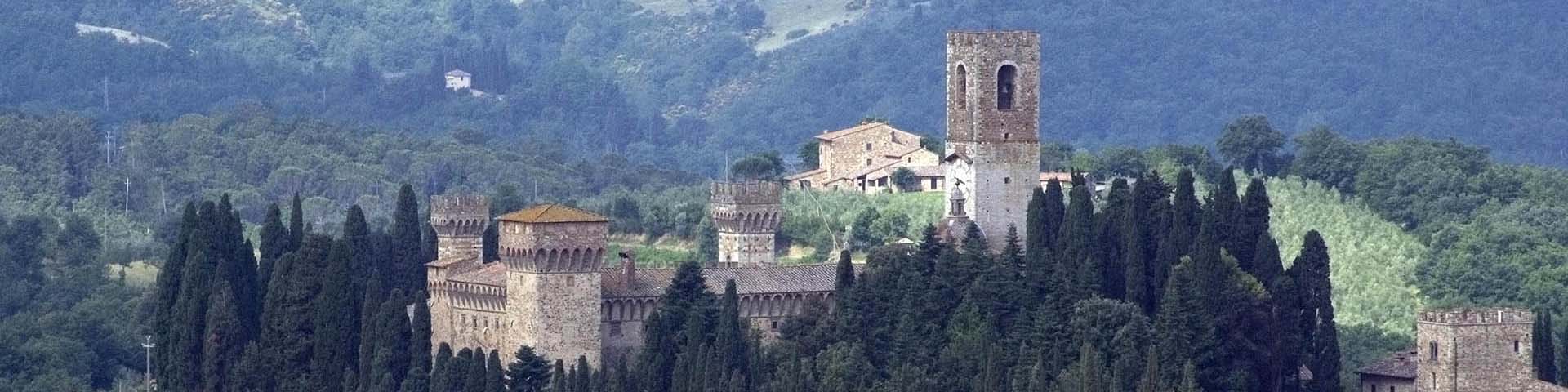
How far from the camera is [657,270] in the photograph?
7925 cm

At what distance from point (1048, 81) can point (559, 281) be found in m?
109

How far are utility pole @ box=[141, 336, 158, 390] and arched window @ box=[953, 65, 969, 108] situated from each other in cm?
1835

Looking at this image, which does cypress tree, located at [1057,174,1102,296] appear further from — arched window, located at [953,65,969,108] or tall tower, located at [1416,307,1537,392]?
tall tower, located at [1416,307,1537,392]

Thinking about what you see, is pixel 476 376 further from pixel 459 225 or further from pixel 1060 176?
pixel 1060 176

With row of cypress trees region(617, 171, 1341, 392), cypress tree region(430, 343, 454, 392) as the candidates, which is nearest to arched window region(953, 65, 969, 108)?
row of cypress trees region(617, 171, 1341, 392)

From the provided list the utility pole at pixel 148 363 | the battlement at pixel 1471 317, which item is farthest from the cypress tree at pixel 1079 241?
the utility pole at pixel 148 363

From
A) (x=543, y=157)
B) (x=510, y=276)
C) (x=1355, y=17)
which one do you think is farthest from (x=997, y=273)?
(x=1355, y=17)

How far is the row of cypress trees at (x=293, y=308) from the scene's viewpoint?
257ft

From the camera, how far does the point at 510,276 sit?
252 feet

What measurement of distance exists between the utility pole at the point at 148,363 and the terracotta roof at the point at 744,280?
13342mm

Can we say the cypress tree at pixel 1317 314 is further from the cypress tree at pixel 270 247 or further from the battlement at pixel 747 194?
the cypress tree at pixel 270 247

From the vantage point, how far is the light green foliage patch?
94.1 m

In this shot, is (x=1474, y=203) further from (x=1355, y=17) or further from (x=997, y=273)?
(x=1355, y=17)

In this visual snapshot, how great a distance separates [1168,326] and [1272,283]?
10.6 feet
